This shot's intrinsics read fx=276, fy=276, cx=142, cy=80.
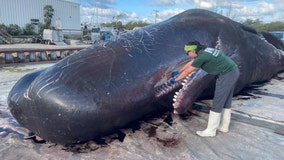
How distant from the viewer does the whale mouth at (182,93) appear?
13.9 feet

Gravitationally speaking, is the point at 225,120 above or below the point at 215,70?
below

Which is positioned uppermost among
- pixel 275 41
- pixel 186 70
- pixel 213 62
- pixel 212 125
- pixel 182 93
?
pixel 275 41

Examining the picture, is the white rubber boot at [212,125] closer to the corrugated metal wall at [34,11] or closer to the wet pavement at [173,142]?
the wet pavement at [173,142]

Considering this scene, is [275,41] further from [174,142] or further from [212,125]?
[174,142]

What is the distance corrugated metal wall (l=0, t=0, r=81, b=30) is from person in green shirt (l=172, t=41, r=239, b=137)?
119 feet

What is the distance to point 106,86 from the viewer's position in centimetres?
384

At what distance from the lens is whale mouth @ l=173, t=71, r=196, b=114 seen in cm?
425

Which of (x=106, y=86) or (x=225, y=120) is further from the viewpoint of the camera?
(x=225, y=120)

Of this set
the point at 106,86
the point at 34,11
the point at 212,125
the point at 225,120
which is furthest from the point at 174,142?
the point at 34,11

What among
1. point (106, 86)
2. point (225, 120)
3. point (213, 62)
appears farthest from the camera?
point (225, 120)

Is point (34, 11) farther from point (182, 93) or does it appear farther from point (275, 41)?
A: point (182, 93)

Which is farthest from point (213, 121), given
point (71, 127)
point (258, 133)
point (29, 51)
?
point (29, 51)

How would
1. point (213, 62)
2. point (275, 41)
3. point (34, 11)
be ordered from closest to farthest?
point (213, 62) → point (275, 41) → point (34, 11)

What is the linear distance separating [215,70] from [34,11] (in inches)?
1582
